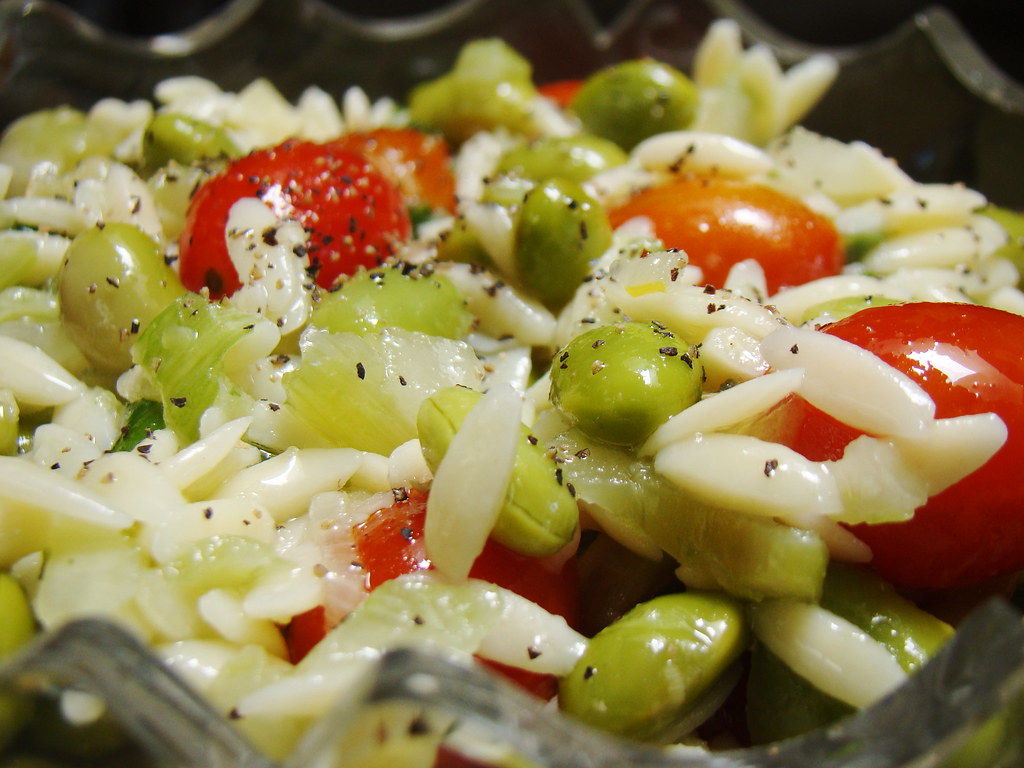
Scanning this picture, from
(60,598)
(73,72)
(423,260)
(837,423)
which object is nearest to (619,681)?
(837,423)

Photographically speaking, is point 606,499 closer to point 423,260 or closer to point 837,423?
point 837,423

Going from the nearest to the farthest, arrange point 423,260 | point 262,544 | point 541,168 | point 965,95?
point 262,544 → point 423,260 → point 541,168 → point 965,95

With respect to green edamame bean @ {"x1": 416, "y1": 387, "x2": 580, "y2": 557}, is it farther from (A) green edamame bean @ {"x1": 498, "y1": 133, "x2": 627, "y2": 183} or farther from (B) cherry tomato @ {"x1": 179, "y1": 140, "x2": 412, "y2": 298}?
(A) green edamame bean @ {"x1": 498, "y1": 133, "x2": 627, "y2": 183}

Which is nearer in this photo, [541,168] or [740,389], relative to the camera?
[740,389]

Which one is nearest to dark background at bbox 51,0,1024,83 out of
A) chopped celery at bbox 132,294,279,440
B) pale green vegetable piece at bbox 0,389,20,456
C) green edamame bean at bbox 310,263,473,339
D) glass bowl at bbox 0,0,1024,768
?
glass bowl at bbox 0,0,1024,768

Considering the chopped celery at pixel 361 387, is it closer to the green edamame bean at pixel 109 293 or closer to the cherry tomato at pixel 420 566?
the cherry tomato at pixel 420 566

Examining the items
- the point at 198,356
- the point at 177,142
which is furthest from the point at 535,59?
the point at 198,356

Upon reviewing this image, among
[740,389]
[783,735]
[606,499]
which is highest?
[740,389]

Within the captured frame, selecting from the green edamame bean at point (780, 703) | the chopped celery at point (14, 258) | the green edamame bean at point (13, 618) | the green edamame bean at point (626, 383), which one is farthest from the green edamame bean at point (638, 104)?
the green edamame bean at point (13, 618)
